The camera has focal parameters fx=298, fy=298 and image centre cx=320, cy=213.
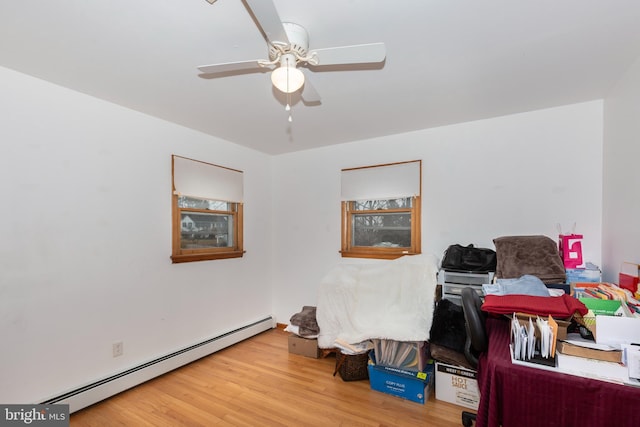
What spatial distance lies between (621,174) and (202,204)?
12.5ft

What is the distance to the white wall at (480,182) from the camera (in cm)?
268

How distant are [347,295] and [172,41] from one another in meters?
2.41

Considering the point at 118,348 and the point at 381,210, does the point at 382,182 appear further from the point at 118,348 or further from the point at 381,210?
the point at 118,348

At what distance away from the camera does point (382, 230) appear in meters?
3.66

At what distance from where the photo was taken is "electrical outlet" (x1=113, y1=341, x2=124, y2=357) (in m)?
2.59

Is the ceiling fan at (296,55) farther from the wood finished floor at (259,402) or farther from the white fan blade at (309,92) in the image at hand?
the wood finished floor at (259,402)

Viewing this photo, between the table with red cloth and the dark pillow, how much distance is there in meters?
1.11

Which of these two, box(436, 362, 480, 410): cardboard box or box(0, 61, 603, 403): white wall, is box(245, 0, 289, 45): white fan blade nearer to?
box(0, 61, 603, 403): white wall

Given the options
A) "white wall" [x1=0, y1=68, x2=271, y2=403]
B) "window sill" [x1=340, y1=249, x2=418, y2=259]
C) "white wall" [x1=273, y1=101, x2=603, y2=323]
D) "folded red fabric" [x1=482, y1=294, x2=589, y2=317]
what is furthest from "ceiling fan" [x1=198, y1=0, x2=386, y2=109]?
"window sill" [x1=340, y1=249, x2=418, y2=259]

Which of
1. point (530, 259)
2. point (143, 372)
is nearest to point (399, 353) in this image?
point (530, 259)

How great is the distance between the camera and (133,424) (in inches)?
85.9

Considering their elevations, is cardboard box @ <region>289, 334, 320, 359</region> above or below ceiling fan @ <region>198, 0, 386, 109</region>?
below

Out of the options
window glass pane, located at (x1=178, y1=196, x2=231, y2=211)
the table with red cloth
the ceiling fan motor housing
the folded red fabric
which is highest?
the ceiling fan motor housing

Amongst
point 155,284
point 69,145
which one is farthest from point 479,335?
point 69,145
